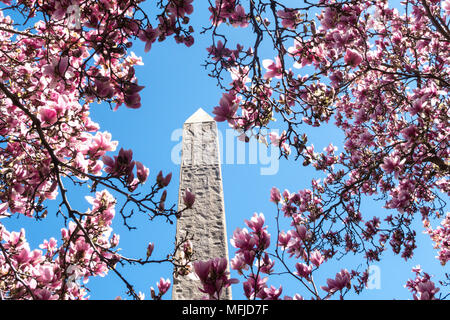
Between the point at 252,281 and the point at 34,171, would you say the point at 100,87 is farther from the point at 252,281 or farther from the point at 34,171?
the point at 252,281

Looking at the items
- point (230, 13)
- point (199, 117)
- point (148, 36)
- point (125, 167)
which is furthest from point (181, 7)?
point (199, 117)

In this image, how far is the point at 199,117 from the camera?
818 cm

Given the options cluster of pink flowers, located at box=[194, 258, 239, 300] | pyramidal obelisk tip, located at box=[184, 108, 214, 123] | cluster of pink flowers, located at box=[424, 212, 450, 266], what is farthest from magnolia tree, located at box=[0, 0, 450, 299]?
pyramidal obelisk tip, located at box=[184, 108, 214, 123]

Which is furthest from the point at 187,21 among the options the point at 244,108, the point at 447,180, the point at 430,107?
the point at 447,180

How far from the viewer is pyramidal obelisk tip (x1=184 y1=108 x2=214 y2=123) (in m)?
8.07

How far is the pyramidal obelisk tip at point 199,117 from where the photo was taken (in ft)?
26.5

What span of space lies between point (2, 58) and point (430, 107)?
369 cm

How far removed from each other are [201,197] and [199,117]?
2427 millimetres

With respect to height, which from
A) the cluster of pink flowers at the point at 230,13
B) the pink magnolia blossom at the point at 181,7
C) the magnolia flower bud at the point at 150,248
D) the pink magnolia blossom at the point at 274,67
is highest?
the cluster of pink flowers at the point at 230,13

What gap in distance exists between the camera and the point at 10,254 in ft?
6.03

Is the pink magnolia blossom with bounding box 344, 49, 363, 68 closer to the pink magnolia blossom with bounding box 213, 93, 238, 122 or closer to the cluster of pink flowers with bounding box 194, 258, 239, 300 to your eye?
the pink magnolia blossom with bounding box 213, 93, 238, 122

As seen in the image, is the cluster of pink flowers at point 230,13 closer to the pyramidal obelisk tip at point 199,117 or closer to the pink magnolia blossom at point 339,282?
the pink magnolia blossom at point 339,282

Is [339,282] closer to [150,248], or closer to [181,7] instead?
[150,248]

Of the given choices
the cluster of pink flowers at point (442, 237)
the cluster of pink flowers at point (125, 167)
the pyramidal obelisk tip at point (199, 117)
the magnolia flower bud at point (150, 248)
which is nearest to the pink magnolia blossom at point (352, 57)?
the cluster of pink flowers at point (125, 167)
